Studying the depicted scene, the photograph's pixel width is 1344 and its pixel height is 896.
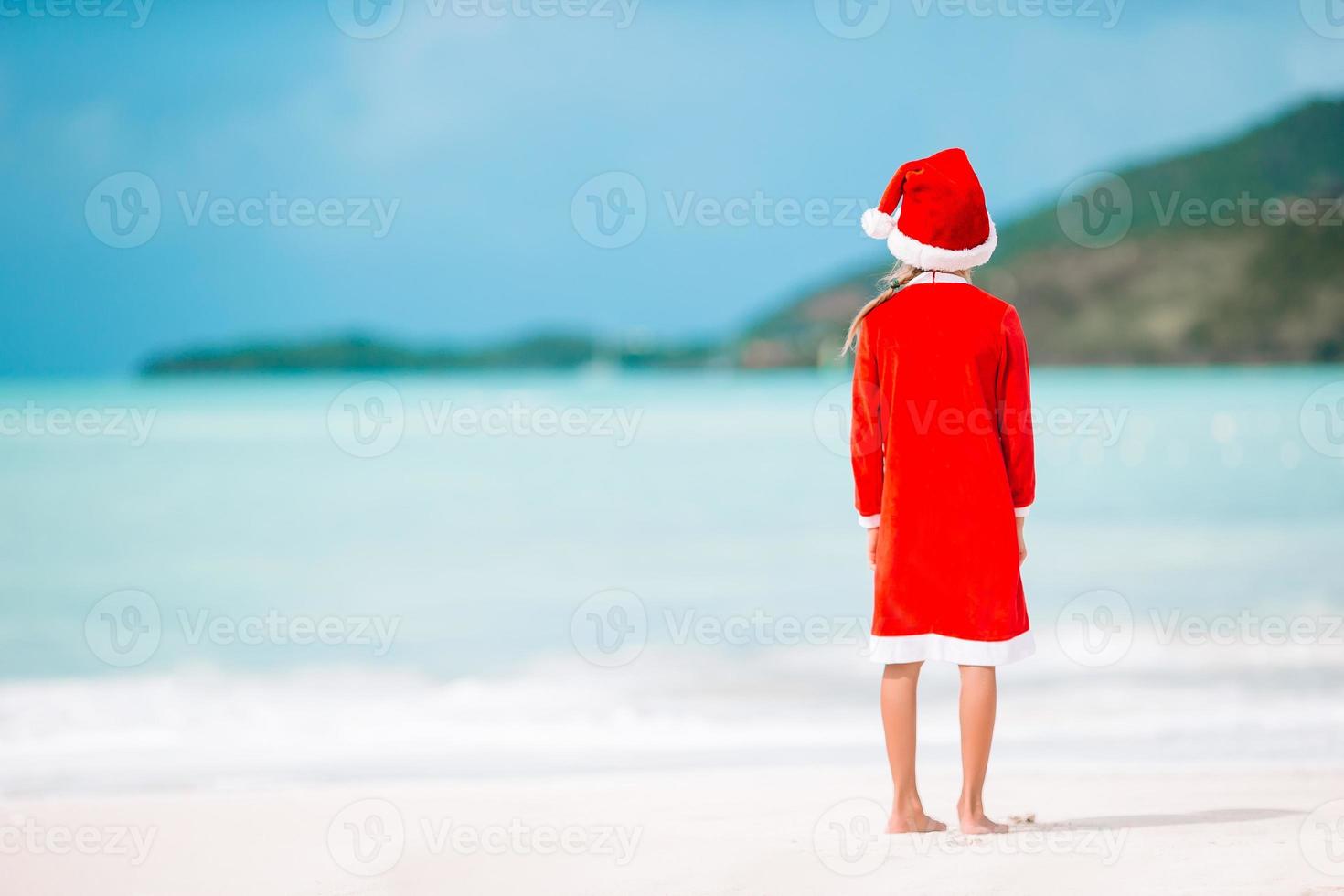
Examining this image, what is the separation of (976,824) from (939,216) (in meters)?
1.41

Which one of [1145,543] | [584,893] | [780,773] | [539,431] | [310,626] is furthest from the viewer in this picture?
[539,431]

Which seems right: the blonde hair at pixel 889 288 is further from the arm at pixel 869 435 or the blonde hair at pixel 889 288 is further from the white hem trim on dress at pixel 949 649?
the white hem trim on dress at pixel 949 649

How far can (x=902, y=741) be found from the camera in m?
3.07

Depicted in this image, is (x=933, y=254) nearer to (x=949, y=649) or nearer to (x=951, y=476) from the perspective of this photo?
(x=951, y=476)

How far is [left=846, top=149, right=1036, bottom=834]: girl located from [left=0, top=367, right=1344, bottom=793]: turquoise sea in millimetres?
1563

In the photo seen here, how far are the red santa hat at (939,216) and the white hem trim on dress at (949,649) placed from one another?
0.86m

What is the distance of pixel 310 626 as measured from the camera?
8414 mm

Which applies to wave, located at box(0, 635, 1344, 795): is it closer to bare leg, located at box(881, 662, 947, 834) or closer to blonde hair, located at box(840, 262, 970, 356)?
bare leg, located at box(881, 662, 947, 834)

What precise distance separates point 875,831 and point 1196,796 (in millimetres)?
1031

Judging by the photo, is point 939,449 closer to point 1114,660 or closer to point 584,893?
point 584,893

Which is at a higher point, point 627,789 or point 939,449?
point 939,449

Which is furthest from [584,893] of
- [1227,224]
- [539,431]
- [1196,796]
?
[1227,224]

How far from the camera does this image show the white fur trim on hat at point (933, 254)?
121 inches

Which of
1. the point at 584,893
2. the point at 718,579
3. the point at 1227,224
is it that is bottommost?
the point at 584,893
